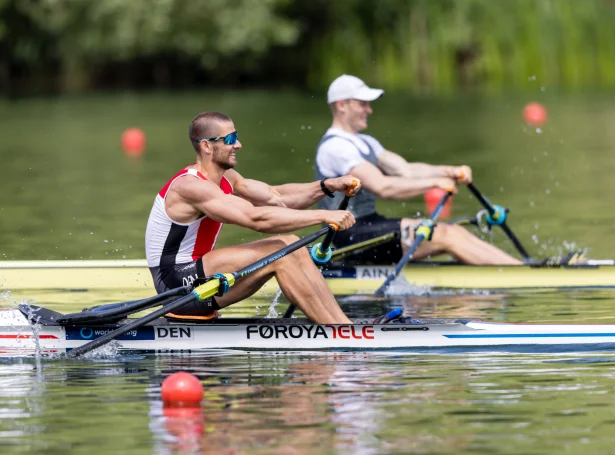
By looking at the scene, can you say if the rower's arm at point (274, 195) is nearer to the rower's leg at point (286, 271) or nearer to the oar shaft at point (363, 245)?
the rower's leg at point (286, 271)

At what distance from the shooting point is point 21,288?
12.6 meters

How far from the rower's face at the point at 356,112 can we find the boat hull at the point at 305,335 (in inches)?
128

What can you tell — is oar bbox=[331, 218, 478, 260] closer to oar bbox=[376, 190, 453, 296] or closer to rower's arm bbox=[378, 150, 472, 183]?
oar bbox=[376, 190, 453, 296]

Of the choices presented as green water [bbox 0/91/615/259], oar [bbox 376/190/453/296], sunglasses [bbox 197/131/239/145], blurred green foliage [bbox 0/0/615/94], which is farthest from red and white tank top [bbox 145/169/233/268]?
blurred green foliage [bbox 0/0/615/94]

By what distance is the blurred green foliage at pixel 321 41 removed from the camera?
125 ft

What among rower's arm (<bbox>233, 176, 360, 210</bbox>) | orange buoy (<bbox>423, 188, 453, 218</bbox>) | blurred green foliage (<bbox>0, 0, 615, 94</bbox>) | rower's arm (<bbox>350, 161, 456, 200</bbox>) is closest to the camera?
rower's arm (<bbox>233, 176, 360, 210</bbox>)

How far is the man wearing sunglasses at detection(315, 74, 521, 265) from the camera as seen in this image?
1241cm

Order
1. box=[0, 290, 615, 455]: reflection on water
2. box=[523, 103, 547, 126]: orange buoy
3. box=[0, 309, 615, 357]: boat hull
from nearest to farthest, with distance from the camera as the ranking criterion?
box=[0, 290, 615, 455]: reflection on water → box=[0, 309, 615, 357]: boat hull → box=[523, 103, 547, 126]: orange buoy

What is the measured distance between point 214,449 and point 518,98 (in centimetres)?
3083

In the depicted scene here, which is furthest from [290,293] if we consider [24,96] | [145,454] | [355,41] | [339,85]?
[24,96]

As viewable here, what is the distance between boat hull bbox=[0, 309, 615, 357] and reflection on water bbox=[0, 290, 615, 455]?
0.08m

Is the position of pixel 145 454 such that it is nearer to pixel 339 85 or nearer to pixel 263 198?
pixel 263 198

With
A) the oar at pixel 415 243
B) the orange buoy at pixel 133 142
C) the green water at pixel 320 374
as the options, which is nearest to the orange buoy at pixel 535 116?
the green water at pixel 320 374

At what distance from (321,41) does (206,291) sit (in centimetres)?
3618
